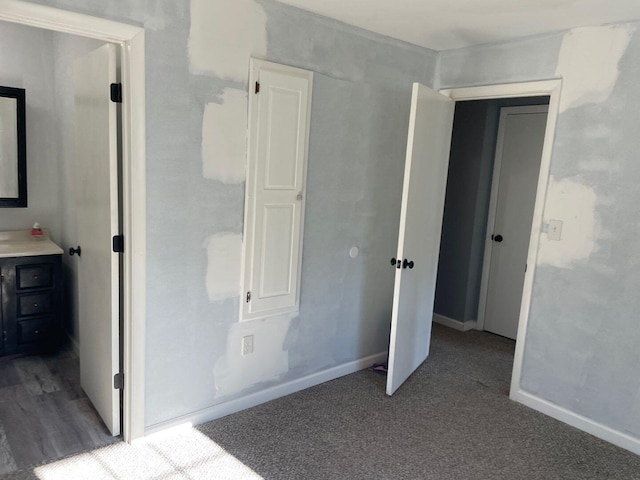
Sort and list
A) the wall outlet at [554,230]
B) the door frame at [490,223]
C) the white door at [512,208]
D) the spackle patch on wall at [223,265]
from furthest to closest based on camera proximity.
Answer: the door frame at [490,223], the white door at [512,208], the wall outlet at [554,230], the spackle patch on wall at [223,265]

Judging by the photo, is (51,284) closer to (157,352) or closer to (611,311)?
(157,352)

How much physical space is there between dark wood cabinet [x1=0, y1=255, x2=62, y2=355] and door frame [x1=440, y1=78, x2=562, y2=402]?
3.25 meters

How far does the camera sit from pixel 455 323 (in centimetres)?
464

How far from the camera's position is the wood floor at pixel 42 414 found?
242 centimetres

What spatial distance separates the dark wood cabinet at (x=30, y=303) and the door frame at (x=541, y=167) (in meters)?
3.25

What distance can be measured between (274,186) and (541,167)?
166 cm

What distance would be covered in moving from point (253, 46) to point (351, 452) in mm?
2219

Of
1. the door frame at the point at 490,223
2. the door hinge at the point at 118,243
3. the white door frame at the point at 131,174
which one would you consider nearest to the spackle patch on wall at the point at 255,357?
the white door frame at the point at 131,174

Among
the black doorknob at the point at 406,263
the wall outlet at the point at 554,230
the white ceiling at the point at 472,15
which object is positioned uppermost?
the white ceiling at the point at 472,15

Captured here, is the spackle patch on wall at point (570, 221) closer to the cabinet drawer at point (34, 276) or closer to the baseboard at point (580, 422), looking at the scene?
the baseboard at point (580, 422)

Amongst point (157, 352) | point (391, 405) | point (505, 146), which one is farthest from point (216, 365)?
point (505, 146)

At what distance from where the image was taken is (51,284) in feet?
11.5

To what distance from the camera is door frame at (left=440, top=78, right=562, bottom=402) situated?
2.93m

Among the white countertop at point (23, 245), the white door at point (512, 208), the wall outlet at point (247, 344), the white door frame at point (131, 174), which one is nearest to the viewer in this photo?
the white door frame at point (131, 174)
